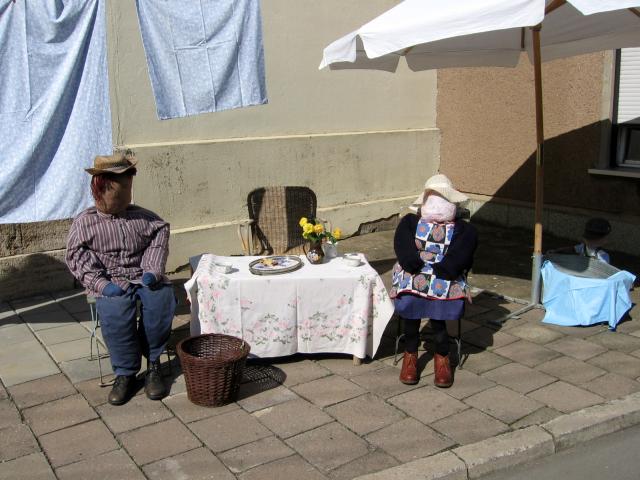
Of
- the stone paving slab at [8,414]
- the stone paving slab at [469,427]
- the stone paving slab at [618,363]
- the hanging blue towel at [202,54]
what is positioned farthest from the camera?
the hanging blue towel at [202,54]

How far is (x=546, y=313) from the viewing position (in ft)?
18.1

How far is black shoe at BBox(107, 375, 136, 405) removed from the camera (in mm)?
4121

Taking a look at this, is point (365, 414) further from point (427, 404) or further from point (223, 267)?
point (223, 267)

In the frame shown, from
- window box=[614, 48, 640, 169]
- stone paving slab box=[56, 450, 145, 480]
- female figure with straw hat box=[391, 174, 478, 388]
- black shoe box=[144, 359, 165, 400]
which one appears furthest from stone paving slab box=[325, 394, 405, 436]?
window box=[614, 48, 640, 169]

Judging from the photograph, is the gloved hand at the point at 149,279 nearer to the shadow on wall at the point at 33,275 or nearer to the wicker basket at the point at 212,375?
the wicker basket at the point at 212,375

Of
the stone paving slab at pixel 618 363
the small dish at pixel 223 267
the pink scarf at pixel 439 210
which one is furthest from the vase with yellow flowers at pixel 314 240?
the stone paving slab at pixel 618 363

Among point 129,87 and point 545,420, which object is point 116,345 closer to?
point 545,420

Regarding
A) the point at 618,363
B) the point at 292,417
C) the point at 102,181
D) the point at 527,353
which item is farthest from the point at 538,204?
the point at 102,181

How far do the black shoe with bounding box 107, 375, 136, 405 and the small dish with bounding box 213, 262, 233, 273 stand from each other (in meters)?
0.92

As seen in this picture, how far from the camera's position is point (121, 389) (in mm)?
4176

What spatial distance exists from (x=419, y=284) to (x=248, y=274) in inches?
47.0

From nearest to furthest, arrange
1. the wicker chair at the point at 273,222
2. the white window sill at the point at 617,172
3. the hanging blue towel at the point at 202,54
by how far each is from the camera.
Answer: the hanging blue towel at the point at 202,54
the wicker chair at the point at 273,222
the white window sill at the point at 617,172

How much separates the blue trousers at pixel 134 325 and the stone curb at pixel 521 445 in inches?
69.4

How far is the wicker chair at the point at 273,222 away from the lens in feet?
20.7
